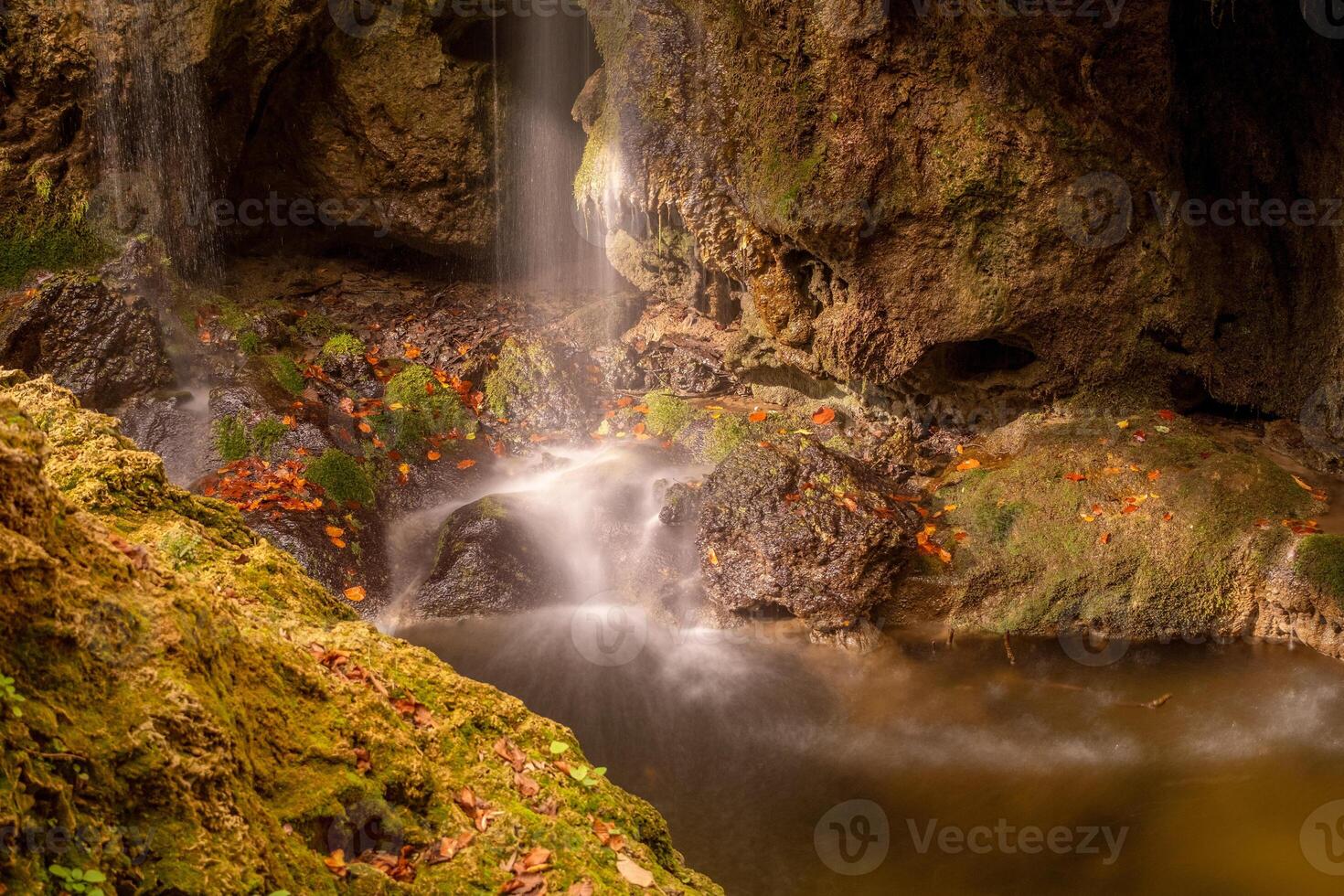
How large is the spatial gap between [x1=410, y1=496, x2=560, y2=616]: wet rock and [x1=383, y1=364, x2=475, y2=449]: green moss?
151 centimetres

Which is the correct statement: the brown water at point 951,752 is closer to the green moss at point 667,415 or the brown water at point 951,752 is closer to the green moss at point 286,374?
the green moss at point 667,415

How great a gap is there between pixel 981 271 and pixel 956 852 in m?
4.32

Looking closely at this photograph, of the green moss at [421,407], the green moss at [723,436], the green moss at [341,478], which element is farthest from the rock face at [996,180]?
the green moss at [341,478]

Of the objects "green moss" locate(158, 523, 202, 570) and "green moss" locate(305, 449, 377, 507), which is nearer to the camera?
"green moss" locate(158, 523, 202, 570)

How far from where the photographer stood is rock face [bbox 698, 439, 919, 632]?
675 cm

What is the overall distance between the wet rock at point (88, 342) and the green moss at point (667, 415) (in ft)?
14.9

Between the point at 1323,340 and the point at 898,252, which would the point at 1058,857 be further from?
the point at 1323,340

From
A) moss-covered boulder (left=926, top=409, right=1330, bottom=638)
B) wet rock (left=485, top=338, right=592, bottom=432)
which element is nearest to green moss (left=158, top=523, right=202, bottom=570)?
moss-covered boulder (left=926, top=409, right=1330, bottom=638)

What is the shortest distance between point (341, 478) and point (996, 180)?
5768 mm

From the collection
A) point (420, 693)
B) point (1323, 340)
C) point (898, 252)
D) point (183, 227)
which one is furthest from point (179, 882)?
point (183, 227)

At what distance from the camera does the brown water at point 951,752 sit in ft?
15.7

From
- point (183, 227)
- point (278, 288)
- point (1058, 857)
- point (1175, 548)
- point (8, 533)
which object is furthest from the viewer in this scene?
point (278, 288)

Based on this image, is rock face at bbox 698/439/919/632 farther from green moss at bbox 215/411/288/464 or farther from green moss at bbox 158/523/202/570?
green moss at bbox 158/523/202/570

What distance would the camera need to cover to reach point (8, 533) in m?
1.61
